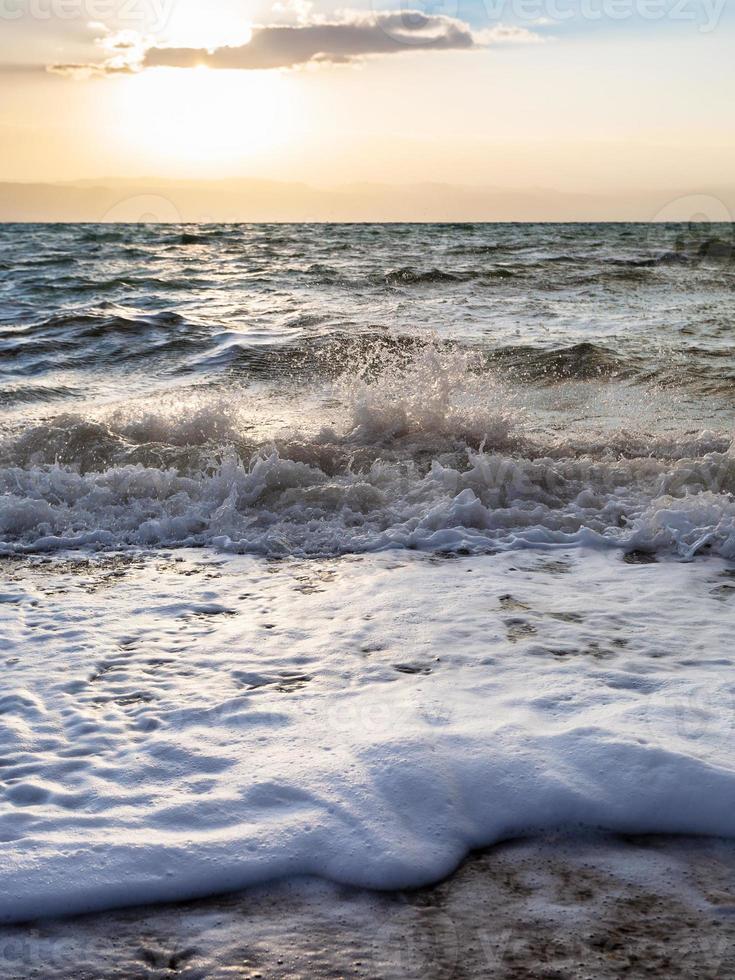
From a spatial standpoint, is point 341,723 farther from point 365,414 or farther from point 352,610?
point 365,414

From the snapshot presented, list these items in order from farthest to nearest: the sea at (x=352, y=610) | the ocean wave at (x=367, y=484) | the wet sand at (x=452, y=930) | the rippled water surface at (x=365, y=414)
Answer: the rippled water surface at (x=365, y=414) < the ocean wave at (x=367, y=484) < the sea at (x=352, y=610) < the wet sand at (x=452, y=930)

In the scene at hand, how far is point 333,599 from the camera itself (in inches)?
177

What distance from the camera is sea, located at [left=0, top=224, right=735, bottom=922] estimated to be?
105 inches

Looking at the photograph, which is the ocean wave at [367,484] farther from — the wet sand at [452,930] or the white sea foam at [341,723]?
the wet sand at [452,930]

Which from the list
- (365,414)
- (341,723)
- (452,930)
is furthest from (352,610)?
(365,414)

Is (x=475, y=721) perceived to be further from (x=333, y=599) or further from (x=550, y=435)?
(x=550, y=435)

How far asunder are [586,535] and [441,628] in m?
Result: 1.68

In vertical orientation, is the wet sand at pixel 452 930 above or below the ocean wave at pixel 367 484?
below

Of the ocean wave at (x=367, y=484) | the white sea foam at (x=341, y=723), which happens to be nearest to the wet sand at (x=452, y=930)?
the white sea foam at (x=341, y=723)

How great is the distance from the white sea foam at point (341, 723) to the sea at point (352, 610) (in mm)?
11

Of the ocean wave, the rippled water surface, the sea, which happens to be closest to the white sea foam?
the sea

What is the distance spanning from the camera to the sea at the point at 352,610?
267 centimetres

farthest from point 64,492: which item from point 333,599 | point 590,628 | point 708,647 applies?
point 708,647

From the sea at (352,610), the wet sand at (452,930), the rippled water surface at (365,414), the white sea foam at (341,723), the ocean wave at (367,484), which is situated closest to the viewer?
the wet sand at (452,930)
